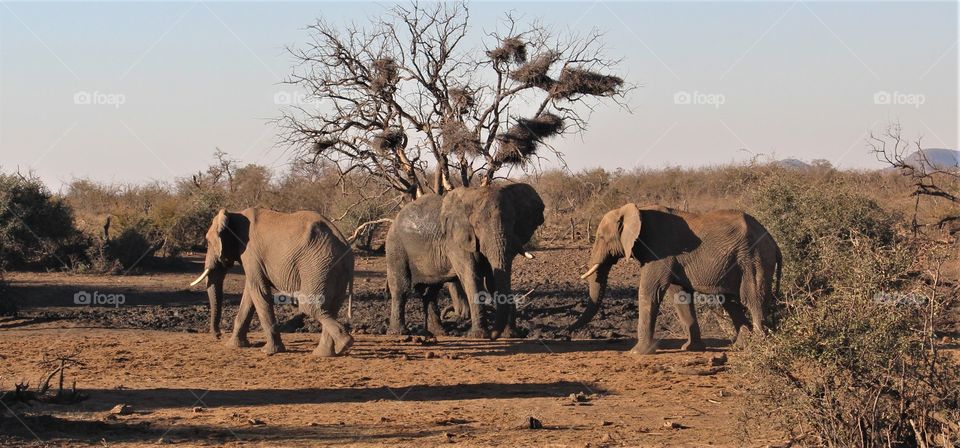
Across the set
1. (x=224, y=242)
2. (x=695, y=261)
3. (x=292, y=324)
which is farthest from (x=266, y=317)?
(x=695, y=261)

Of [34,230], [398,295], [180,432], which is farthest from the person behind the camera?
[34,230]

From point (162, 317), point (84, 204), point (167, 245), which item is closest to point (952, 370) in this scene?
point (162, 317)

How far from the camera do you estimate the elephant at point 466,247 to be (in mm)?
16234

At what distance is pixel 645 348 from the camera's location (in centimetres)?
1445

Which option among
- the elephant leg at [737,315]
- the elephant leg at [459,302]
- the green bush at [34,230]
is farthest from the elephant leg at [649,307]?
the green bush at [34,230]

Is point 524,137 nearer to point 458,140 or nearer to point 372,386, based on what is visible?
point 458,140

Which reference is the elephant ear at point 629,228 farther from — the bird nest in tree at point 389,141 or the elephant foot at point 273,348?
the bird nest in tree at point 389,141

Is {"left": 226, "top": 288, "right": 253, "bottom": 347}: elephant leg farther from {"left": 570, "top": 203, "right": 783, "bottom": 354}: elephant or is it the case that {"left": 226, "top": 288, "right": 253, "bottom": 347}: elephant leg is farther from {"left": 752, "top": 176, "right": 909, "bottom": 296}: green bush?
{"left": 752, "top": 176, "right": 909, "bottom": 296}: green bush

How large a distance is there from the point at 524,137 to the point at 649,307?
987 cm

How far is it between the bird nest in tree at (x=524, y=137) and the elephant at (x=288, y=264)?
9.30 meters

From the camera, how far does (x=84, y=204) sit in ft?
144

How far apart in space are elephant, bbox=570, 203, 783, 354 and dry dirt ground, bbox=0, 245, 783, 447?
20.8 inches

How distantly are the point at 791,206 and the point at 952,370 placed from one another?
9.20 meters

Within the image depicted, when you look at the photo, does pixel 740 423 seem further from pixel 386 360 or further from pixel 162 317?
pixel 162 317
